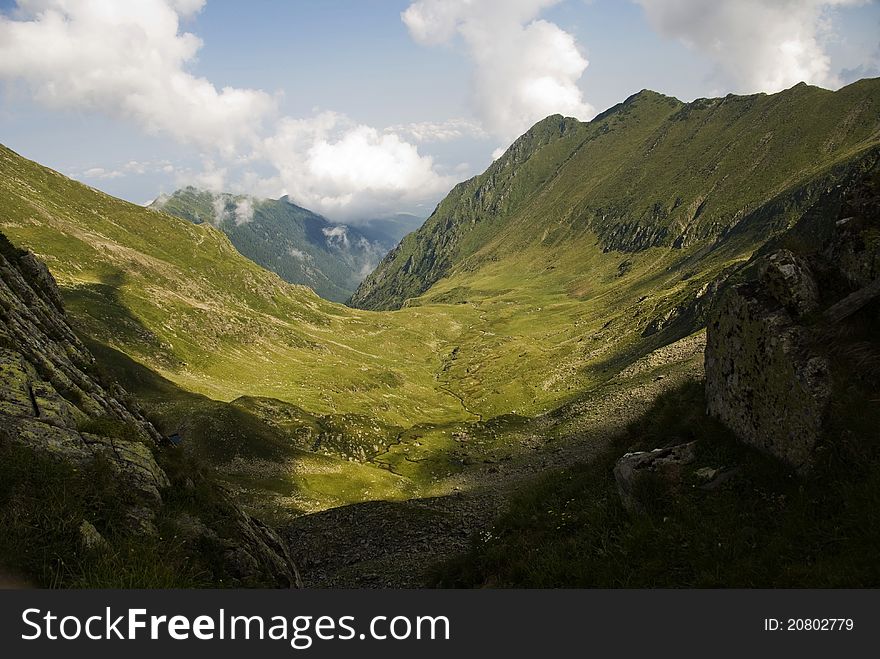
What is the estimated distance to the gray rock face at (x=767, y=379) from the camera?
10.4 meters

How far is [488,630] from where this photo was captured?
738cm

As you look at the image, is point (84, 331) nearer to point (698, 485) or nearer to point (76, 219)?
point (698, 485)

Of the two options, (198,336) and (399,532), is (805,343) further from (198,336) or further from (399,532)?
(198,336)

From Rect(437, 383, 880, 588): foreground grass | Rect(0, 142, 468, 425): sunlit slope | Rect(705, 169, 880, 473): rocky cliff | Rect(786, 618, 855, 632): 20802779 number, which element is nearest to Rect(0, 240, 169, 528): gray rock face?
Rect(437, 383, 880, 588): foreground grass

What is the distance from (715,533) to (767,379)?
186 inches

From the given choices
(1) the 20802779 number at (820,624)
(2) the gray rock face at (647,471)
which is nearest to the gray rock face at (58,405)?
(2) the gray rock face at (647,471)

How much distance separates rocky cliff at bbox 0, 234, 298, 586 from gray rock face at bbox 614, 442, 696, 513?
10.9 metres

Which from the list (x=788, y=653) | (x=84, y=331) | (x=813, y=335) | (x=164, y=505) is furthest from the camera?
(x=84, y=331)

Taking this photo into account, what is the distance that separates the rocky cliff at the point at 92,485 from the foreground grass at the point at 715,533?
767 centimetres

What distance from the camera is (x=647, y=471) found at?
1259cm

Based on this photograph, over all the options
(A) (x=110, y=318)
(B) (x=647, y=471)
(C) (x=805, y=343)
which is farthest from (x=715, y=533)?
(A) (x=110, y=318)

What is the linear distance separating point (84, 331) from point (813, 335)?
123 metres

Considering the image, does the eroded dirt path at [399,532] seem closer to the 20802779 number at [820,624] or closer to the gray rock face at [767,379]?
the gray rock face at [767,379]

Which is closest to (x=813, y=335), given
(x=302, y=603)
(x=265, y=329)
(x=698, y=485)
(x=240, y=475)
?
(x=698, y=485)
